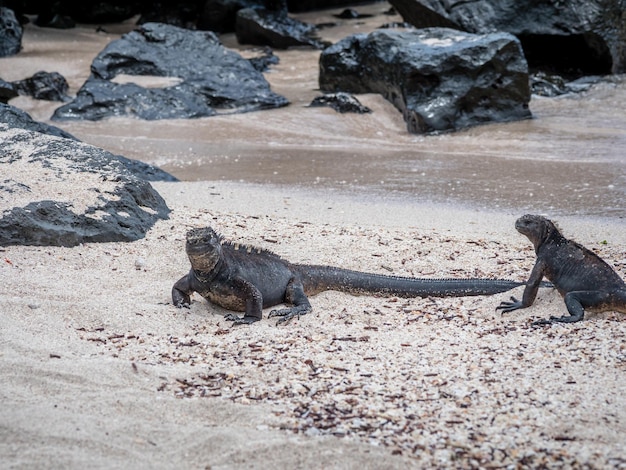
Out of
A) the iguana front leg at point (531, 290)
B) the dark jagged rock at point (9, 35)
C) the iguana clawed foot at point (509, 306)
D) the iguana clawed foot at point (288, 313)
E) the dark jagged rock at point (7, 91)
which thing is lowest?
the dark jagged rock at point (7, 91)

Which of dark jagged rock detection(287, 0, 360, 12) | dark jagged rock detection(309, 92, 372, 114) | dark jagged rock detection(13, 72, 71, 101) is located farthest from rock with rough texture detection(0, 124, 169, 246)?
dark jagged rock detection(287, 0, 360, 12)

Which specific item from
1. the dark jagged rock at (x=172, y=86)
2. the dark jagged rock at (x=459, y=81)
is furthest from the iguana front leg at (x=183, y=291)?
the dark jagged rock at (x=172, y=86)

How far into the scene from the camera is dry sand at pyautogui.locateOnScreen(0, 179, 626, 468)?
336 centimetres

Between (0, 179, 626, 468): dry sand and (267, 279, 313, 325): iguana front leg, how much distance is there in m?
0.09

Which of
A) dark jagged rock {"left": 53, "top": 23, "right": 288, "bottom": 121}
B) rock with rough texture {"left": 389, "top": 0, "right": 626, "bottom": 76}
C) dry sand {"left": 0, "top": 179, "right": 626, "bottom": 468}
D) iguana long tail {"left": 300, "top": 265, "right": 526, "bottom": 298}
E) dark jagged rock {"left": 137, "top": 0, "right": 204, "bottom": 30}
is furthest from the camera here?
dark jagged rock {"left": 137, "top": 0, "right": 204, "bottom": 30}

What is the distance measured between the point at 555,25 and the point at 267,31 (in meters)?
7.82

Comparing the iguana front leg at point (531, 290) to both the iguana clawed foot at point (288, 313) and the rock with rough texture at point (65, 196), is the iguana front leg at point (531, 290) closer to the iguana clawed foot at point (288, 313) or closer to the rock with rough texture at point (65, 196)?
the iguana clawed foot at point (288, 313)

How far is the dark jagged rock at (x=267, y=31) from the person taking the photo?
2131 centimetres

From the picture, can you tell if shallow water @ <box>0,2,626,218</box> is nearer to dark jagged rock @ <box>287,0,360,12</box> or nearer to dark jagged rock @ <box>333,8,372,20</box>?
dark jagged rock @ <box>333,8,372,20</box>

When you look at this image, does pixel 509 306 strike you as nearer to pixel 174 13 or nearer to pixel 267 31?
pixel 267 31

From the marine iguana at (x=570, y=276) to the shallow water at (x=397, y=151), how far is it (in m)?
3.12

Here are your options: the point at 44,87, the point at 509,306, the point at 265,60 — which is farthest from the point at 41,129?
the point at 265,60

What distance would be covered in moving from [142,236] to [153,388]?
2908 mm

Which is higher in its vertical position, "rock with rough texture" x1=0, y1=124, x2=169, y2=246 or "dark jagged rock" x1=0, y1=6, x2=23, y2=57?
"rock with rough texture" x1=0, y1=124, x2=169, y2=246
